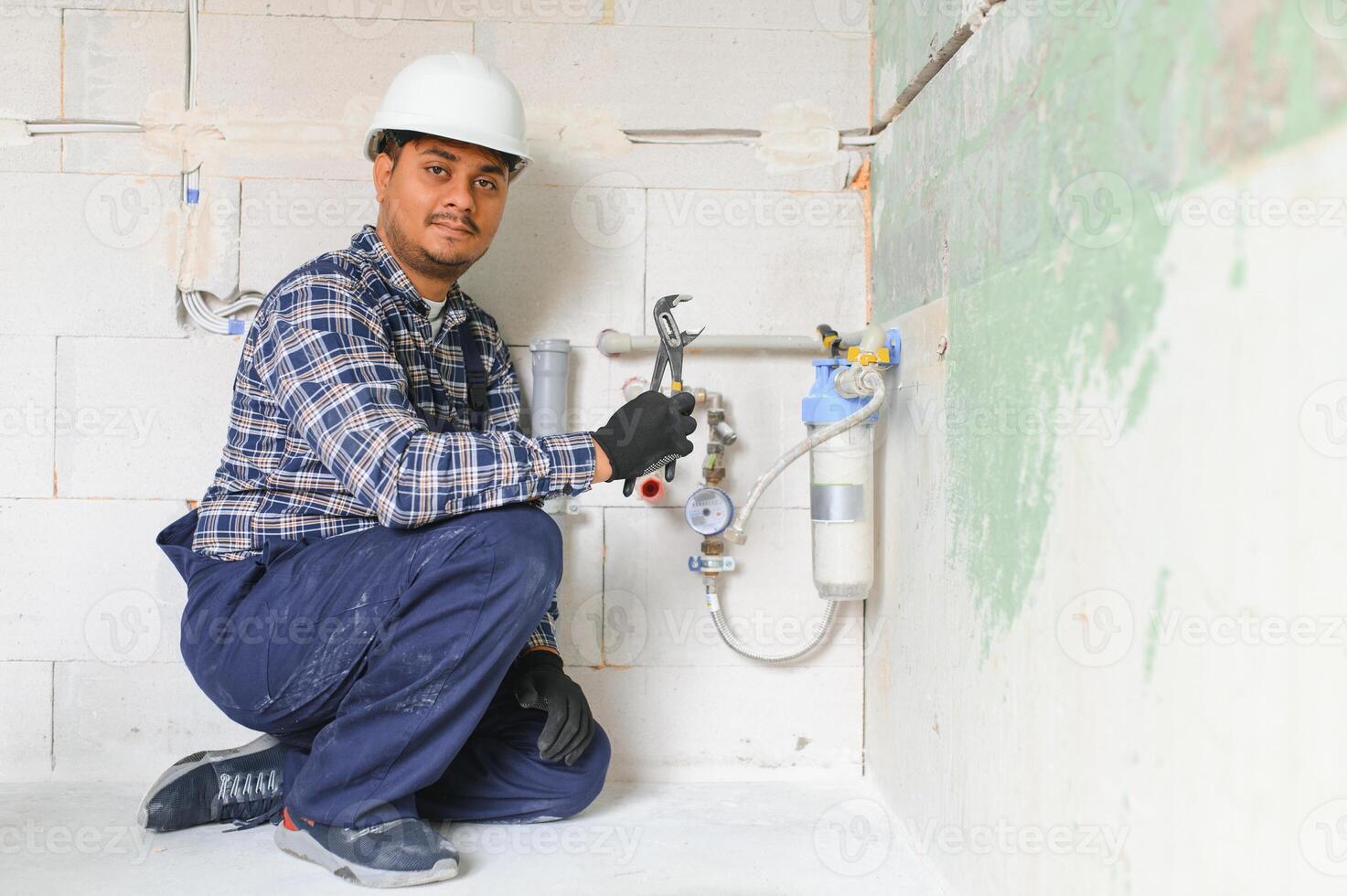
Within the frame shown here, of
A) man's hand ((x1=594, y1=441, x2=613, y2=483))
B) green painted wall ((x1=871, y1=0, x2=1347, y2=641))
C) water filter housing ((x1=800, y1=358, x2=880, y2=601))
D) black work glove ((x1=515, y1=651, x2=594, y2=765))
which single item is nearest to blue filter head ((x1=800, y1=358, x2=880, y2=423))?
water filter housing ((x1=800, y1=358, x2=880, y2=601))

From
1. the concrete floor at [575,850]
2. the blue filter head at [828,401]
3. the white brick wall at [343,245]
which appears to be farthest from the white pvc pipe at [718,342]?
the concrete floor at [575,850]

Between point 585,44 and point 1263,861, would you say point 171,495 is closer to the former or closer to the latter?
point 585,44

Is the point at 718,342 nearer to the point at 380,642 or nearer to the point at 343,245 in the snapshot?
the point at 343,245

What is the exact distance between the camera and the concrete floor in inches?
64.6

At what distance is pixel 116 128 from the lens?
2.14m

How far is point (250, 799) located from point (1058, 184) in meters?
1.66

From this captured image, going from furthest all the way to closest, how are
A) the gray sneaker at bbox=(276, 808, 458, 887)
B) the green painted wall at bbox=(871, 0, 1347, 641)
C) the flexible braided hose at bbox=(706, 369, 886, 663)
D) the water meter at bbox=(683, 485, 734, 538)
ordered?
the water meter at bbox=(683, 485, 734, 538) < the flexible braided hose at bbox=(706, 369, 886, 663) < the gray sneaker at bbox=(276, 808, 458, 887) < the green painted wall at bbox=(871, 0, 1347, 641)

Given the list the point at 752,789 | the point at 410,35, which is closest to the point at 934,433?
the point at 752,789

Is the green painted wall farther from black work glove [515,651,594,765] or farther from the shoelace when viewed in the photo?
the shoelace

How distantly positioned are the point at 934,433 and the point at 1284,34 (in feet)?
3.05

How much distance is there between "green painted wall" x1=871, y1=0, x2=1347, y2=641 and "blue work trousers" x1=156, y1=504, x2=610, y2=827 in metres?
0.71

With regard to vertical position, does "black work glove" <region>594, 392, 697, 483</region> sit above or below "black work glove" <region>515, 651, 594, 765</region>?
above

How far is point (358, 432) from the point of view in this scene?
1.64 meters

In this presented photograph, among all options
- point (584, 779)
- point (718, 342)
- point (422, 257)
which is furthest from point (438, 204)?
point (584, 779)
